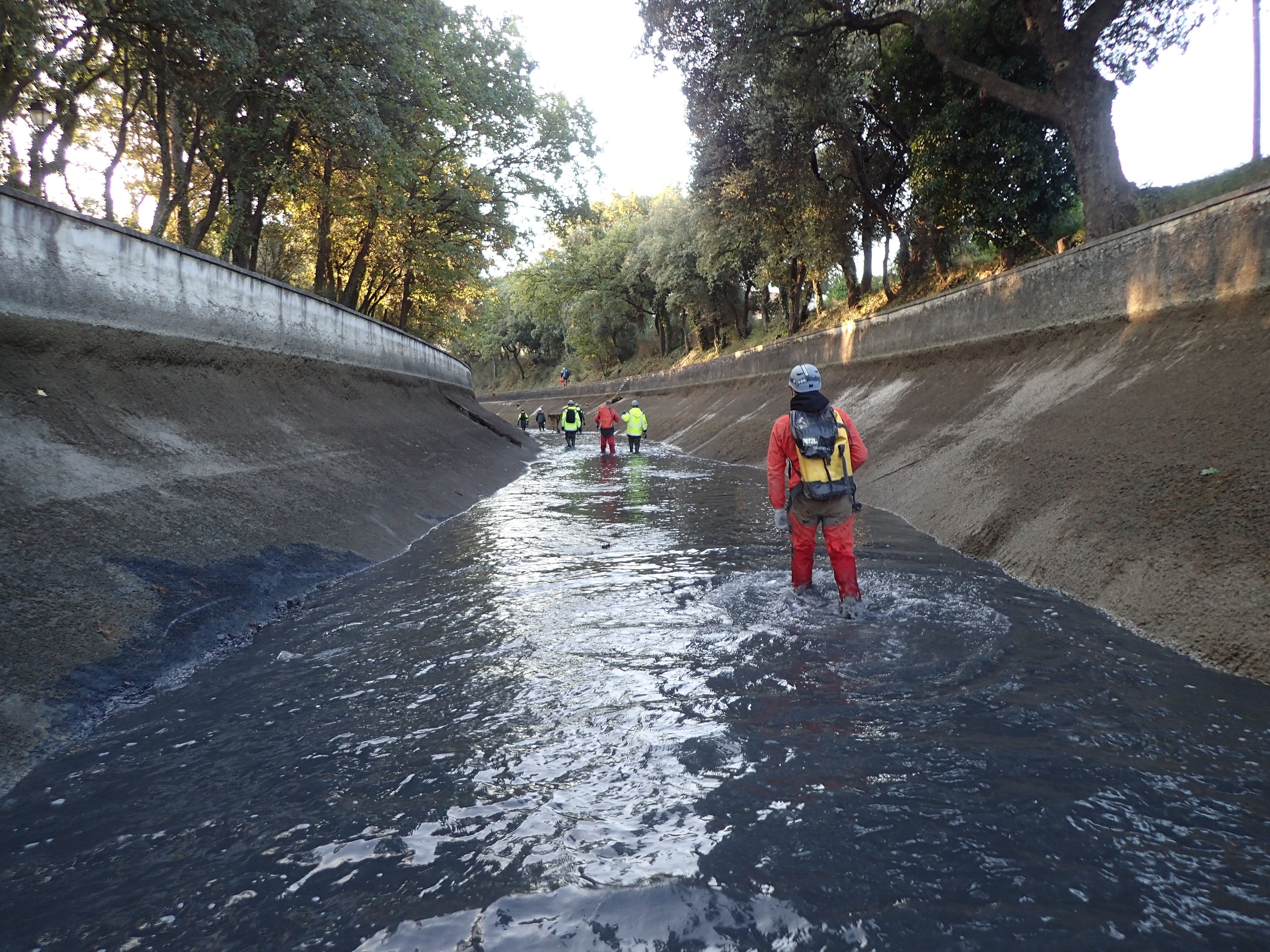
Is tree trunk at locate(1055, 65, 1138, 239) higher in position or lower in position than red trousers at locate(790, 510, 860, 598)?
higher

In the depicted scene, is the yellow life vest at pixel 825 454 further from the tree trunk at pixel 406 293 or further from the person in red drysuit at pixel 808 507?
the tree trunk at pixel 406 293

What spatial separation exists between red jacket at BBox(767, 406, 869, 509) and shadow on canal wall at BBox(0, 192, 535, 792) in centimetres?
463

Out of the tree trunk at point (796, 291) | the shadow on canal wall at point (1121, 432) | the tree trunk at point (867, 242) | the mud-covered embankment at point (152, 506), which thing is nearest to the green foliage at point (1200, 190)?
the shadow on canal wall at point (1121, 432)

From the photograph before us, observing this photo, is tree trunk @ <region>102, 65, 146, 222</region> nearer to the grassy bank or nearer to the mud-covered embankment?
the mud-covered embankment

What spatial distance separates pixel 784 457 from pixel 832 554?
3.35 feet

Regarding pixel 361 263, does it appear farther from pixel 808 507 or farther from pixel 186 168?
pixel 808 507

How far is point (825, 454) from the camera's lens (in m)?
6.41

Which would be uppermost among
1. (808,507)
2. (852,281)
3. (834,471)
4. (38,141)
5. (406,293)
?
(406,293)

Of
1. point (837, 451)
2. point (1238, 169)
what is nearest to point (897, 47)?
point (1238, 169)

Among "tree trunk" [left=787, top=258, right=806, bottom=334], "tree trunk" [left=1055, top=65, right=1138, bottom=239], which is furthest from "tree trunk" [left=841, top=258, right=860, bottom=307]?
"tree trunk" [left=1055, top=65, right=1138, bottom=239]

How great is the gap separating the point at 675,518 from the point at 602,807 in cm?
818

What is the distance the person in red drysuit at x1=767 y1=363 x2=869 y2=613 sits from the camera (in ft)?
20.6

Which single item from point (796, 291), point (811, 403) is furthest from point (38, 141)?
point (796, 291)

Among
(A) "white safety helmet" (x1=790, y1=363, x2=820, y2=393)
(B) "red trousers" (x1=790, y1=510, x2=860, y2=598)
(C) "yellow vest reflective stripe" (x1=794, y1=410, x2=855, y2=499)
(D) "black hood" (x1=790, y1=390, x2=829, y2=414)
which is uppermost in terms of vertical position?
(A) "white safety helmet" (x1=790, y1=363, x2=820, y2=393)
